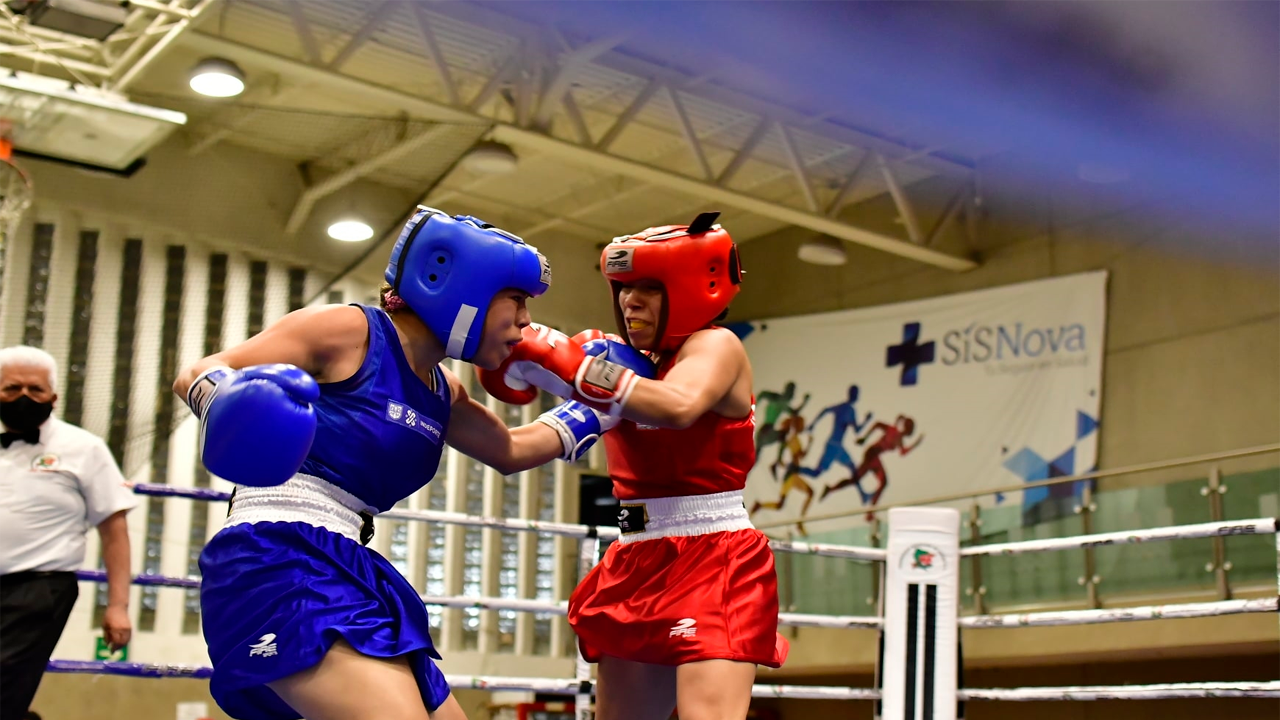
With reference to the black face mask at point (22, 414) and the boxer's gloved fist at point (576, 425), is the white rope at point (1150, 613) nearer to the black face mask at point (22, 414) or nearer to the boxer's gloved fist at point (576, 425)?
the boxer's gloved fist at point (576, 425)

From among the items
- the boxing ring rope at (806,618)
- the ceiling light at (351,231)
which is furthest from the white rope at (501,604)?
the ceiling light at (351,231)

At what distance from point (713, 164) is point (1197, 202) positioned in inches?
135

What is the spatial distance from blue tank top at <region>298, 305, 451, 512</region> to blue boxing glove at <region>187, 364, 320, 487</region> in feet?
0.72

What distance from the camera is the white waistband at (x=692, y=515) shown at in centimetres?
251

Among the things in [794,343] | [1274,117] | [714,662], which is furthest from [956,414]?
[714,662]

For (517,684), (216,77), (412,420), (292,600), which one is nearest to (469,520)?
(517,684)

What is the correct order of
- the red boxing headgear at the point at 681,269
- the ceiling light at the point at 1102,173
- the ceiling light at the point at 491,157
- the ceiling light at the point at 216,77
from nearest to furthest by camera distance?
the red boxing headgear at the point at 681,269 → the ceiling light at the point at 216,77 → the ceiling light at the point at 491,157 → the ceiling light at the point at 1102,173

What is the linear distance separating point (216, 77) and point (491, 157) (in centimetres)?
188

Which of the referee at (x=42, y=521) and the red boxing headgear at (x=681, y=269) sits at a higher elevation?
the red boxing headgear at (x=681, y=269)

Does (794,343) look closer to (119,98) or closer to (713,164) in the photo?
(713,164)

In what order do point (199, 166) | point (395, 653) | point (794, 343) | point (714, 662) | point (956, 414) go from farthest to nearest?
point (794, 343), point (956, 414), point (199, 166), point (714, 662), point (395, 653)

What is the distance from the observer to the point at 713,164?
9977mm

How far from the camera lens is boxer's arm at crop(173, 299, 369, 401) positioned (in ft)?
6.48

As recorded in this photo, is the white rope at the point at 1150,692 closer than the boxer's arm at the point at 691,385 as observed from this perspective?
No
